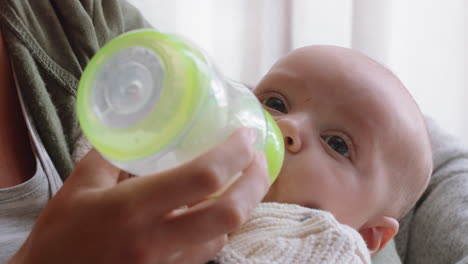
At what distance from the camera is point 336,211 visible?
2.99 feet

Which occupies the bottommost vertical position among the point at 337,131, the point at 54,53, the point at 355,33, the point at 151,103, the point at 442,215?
the point at 442,215

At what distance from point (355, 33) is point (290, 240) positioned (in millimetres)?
1212

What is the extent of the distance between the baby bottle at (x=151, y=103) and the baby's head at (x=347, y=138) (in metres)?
0.35

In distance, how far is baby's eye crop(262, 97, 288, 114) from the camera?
0.97 meters

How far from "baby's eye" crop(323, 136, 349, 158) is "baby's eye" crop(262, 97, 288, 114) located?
0.09 metres

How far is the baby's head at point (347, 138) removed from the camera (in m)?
0.87

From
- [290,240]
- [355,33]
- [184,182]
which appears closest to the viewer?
[184,182]

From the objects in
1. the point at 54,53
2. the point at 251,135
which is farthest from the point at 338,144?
the point at 54,53

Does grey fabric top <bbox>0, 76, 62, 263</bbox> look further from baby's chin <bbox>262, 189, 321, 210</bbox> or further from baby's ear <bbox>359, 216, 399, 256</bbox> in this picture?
baby's ear <bbox>359, 216, 399, 256</bbox>

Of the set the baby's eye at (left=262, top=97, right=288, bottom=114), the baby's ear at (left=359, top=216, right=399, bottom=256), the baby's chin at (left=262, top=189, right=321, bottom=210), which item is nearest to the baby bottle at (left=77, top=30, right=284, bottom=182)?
the baby's chin at (left=262, top=189, right=321, bottom=210)

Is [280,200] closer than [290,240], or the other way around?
[290,240]

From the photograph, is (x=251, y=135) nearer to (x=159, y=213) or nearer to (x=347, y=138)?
(x=159, y=213)

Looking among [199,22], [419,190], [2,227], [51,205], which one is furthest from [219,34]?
[51,205]

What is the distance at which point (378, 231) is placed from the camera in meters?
1.02
